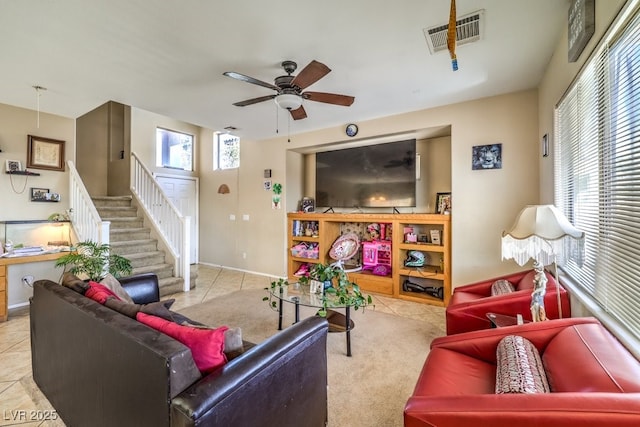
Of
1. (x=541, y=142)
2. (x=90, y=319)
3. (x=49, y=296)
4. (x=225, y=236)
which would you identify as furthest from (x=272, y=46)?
(x=225, y=236)

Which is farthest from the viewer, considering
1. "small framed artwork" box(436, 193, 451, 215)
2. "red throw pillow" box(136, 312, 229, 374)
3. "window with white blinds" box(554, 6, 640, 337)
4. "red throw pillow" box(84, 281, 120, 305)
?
"small framed artwork" box(436, 193, 451, 215)

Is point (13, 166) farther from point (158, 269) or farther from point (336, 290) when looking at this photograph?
point (336, 290)

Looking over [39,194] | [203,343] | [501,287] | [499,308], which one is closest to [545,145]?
[501,287]

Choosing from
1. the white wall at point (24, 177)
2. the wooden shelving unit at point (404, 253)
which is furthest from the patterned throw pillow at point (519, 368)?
the white wall at point (24, 177)

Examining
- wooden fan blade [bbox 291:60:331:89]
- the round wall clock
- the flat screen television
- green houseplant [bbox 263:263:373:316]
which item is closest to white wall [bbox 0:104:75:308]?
green houseplant [bbox 263:263:373:316]

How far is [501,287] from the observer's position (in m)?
2.57

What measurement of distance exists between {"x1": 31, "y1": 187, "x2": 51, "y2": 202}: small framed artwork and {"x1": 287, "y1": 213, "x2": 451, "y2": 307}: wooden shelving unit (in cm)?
379

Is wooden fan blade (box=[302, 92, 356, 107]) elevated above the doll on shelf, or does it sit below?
above

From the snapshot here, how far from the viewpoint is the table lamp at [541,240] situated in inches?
69.3

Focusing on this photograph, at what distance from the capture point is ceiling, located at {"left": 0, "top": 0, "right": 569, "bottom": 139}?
6.38ft

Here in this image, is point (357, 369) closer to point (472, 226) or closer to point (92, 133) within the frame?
point (472, 226)

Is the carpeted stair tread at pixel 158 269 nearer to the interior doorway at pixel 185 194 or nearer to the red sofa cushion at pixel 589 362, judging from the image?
the interior doorway at pixel 185 194

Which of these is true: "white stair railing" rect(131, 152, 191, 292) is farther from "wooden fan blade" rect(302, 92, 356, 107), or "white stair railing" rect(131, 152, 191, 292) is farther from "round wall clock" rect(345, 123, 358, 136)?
"wooden fan blade" rect(302, 92, 356, 107)

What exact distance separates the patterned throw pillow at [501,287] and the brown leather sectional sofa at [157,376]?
178cm
